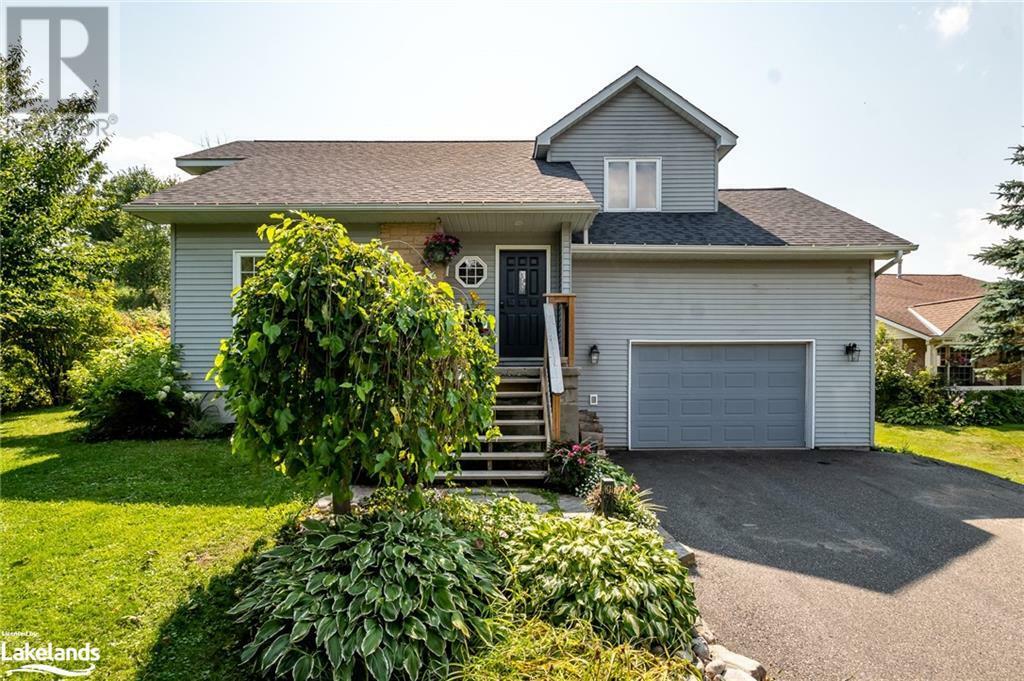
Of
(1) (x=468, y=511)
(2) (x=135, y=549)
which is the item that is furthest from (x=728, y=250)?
(2) (x=135, y=549)

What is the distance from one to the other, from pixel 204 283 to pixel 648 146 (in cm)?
885

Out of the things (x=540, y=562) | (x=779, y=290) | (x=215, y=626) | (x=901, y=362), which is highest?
(x=779, y=290)

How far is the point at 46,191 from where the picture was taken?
10.5m

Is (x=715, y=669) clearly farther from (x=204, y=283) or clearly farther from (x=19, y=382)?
(x=19, y=382)

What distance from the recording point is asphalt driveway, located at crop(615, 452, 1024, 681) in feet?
9.82

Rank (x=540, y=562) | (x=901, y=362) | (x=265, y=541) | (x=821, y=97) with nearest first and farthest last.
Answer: (x=540, y=562)
(x=265, y=541)
(x=821, y=97)
(x=901, y=362)

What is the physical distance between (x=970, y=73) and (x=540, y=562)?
11744 millimetres

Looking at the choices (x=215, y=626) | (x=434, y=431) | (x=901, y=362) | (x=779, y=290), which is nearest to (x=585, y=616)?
(x=434, y=431)

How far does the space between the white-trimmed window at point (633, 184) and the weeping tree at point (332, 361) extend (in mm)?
7785

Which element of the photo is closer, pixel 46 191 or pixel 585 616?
pixel 585 616

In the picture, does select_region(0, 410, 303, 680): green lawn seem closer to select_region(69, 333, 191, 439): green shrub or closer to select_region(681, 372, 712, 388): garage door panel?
select_region(69, 333, 191, 439): green shrub

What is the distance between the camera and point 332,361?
110 inches

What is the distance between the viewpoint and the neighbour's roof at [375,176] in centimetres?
741

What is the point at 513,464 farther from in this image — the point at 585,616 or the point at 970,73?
the point at 970,73
